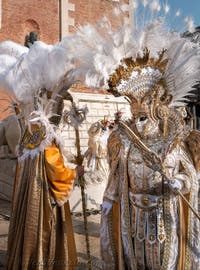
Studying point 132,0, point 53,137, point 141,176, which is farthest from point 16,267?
point 132,0

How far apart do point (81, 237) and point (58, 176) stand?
6.78 feet

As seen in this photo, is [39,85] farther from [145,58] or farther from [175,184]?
[175,184]

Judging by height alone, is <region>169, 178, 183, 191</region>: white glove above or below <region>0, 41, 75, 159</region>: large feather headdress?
below

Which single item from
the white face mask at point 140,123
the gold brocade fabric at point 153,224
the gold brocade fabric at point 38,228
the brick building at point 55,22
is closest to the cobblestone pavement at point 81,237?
the gold brocade fabric at point 38,228

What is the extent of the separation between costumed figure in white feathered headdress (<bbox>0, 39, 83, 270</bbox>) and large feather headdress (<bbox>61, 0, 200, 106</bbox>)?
555 mm

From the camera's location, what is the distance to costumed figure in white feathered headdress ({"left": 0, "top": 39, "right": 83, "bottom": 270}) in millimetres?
3424

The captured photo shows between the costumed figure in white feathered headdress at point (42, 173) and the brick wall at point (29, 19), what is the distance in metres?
9.20

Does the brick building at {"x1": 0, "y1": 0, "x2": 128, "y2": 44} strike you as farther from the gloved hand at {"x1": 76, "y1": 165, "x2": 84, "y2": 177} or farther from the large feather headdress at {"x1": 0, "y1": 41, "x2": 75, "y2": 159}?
the gloved hand at {"x1": 76, "y1": 165, "x2": 84, "y2": 177}

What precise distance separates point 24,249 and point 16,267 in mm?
196

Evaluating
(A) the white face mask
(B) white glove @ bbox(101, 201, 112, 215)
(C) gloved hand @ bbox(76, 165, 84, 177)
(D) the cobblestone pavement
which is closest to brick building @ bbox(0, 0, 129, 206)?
(D) the cobblestone pavement

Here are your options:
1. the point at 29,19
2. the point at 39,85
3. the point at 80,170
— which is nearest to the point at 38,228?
the point at 80,170

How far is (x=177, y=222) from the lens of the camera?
2969mm

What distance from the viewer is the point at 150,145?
119 inches

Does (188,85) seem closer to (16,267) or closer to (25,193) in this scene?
(25,193)
